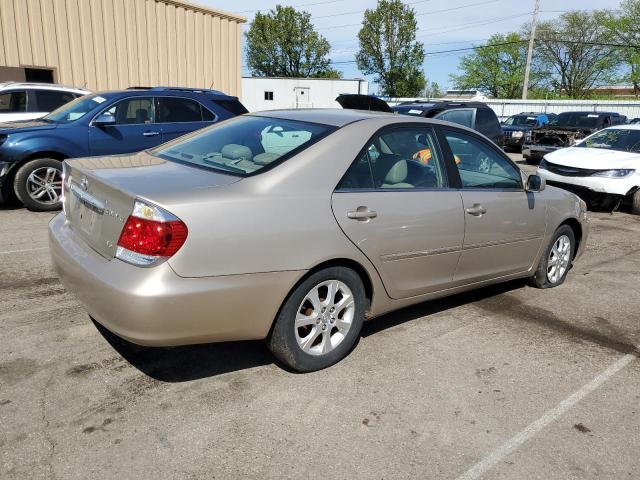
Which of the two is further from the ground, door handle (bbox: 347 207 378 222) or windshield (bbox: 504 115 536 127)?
door handle (bbox: 347 207 378 222)

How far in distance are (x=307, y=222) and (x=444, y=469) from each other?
4.66ft

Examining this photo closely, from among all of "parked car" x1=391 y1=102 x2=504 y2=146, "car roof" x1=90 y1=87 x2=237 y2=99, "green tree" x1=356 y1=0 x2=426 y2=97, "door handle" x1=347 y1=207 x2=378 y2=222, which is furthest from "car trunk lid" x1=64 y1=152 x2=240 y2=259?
"green tree" x1=356 y1=0 x2=426 y2=97

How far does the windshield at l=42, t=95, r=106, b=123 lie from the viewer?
7758 millimetres

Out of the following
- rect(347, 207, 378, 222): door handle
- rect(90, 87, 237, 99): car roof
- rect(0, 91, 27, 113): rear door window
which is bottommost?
rect(347, 207, 378, 222): door handle

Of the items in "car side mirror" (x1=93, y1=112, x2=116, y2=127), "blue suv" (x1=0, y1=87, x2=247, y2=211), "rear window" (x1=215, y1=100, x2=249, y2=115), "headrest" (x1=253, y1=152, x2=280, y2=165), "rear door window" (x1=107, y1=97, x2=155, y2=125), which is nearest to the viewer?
"headrest" (x1=253, y1=152, x2=280, y2=165)

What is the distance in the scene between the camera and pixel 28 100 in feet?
32.9

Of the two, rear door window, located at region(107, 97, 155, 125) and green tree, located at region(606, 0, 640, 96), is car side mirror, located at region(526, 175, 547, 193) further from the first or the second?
green tree, located at region(606, 0, 640, 96)

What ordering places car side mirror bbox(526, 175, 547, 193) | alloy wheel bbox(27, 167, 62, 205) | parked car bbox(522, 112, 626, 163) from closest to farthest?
car side mirror bbox(526, 175, 547, 193) → alloy wheel bbox(27, 167, 62, 205) → parked car bbox(522, 112, 626, 163)

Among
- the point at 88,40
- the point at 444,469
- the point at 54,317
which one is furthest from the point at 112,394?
the point at 88,40

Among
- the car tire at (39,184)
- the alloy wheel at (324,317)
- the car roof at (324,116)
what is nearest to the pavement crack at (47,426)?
the alloy wheel at (324,317)

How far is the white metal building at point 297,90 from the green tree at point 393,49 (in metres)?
22.2

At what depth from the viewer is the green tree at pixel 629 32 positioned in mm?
53125

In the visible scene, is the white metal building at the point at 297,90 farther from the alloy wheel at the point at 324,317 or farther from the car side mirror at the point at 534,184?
the alloy wheel at the point at 324,317

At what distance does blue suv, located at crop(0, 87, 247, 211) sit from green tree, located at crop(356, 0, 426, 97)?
162 ft
